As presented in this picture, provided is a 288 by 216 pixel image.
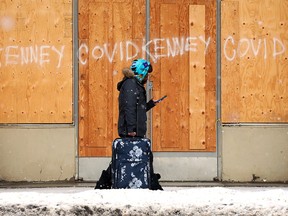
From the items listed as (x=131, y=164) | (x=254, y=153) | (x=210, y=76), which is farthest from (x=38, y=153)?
(x=131, y=164)

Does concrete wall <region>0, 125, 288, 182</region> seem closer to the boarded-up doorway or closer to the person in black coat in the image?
the boarded-up doorway

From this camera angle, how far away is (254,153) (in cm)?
1053

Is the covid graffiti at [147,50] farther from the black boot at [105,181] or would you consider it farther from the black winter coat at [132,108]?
the black boot at [105,181]

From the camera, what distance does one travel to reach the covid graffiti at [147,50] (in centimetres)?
1050

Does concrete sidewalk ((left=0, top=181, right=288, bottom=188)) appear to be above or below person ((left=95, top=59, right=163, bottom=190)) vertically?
below

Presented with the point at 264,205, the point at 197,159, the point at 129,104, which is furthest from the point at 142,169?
the point at 264,205

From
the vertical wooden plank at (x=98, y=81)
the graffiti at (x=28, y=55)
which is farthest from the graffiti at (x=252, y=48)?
the graffiti at (x=28, y=55)

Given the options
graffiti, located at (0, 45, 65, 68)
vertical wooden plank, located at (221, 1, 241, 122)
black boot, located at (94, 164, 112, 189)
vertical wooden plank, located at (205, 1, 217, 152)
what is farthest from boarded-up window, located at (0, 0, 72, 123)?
black boot, located at (94, 164, 112, 189)

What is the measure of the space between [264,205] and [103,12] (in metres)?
7.04

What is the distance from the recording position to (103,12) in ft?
34.3

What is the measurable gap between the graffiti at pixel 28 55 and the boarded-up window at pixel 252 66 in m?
2.46

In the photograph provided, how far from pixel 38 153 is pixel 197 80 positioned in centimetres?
258

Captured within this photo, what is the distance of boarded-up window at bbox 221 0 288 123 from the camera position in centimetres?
1049

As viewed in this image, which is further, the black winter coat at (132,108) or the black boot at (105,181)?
the black winter coat at (132,108)
